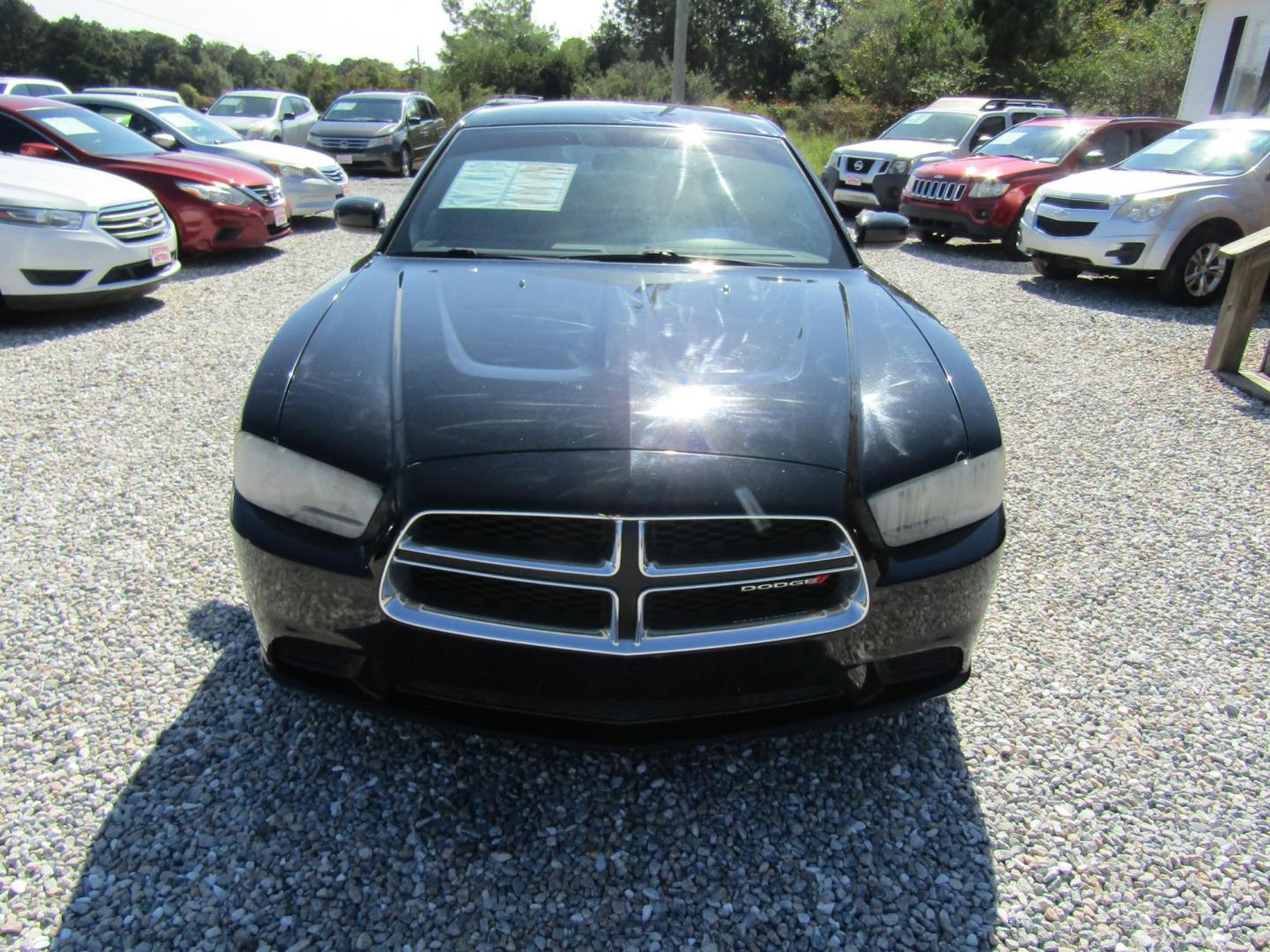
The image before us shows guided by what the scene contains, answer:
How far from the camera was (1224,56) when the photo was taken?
58.3ft

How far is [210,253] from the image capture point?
31.8 feet

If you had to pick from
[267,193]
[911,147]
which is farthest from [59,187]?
[911,147]

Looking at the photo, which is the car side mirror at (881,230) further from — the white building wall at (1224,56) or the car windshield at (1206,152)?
the white building wall at (1224,56)

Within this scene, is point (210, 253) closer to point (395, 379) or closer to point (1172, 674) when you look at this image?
point (395, 379)

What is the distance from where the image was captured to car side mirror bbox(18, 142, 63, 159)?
318 inches

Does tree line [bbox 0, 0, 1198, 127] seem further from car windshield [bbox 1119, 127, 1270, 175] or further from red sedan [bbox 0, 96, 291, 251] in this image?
red sedan [bbox 0, 96, 291, 251]

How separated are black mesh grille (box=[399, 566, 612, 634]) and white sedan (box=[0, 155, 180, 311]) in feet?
19.2

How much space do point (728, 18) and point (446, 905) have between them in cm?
5162

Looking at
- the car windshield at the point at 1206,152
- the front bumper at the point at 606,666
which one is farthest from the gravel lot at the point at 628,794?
the car windshield at the point at 1206,152

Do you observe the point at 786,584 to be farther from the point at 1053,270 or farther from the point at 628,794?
the point at 1053,270

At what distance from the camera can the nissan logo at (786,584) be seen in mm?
1933

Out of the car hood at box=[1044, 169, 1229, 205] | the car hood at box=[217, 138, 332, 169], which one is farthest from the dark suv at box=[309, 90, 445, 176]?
the car hood at box=[1044, 169, 1229, 205]

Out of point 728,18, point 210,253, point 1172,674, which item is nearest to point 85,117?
point 210,253

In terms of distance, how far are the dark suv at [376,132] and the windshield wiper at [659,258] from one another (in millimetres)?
15014
